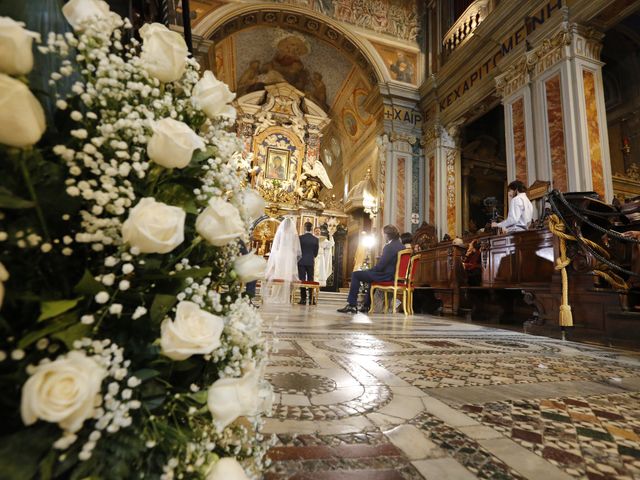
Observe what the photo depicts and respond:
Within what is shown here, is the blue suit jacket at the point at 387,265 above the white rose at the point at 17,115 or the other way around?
above

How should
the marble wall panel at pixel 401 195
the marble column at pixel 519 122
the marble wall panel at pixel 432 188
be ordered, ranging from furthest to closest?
the marble wall panel at pixel 401 195, the marble wall panel at pixel 432 188, the marble column at pixel 519 122

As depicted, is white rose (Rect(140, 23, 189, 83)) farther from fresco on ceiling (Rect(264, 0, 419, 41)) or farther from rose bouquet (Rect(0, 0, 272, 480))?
fresco on ceiling (Rect(264, 0, 419, 41))

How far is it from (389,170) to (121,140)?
1076 cm

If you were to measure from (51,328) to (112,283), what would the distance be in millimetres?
85

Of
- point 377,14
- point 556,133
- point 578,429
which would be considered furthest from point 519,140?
point 578,429

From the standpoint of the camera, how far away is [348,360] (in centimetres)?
199

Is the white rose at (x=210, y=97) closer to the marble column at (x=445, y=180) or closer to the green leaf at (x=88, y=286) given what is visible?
the green leaf at (x=88, y=286)

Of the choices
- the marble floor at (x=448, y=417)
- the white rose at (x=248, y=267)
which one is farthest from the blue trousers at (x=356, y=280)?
the white rose at (x=248, y=267)

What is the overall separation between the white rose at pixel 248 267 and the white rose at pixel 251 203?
98mm

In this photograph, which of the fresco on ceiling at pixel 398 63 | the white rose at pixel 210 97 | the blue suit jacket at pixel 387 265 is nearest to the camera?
the white rose at pixel 210 97

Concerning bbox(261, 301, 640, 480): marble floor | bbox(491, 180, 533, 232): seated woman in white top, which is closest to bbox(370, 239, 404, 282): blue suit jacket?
bbox(491, 180, 533, 232): seated woman in white top

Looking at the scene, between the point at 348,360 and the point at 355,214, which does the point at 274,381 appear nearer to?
the point at 348,360

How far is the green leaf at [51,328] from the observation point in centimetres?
41

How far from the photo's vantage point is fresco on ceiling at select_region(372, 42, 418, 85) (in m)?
11.5
